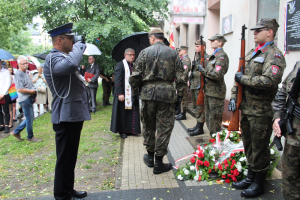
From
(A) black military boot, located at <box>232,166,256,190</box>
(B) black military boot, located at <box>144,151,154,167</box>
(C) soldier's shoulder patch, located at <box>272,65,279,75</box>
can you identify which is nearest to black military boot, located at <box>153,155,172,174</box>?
(B) black military boot, located at <box>144,151,154,167</box>

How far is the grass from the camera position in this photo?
389 centimetres

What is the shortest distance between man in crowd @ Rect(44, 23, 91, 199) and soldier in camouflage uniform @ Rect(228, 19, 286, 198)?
199cm

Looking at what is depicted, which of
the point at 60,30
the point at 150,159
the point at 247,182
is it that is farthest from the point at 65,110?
the point at 247,182

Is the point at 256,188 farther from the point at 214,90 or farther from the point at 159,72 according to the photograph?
the point at 214,90

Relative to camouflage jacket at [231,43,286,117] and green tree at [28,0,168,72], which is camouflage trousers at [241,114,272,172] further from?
green tree at [28,0,168,72]

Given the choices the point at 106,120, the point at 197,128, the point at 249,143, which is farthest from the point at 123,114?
the point at 249,143

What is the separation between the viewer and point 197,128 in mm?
6445

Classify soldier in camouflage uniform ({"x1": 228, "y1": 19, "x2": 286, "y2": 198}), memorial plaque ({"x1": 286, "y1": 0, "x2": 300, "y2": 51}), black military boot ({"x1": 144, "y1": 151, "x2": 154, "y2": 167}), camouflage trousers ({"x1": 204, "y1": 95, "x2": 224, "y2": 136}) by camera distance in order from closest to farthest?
1. soldier in camouflage uniform ({"x1": 228, "y1": 19, "x2": 286, "y2": 198})
2. black military boot ({"x1": 144, "y1": 151, "x2": 154, "y2": 167})
3. memorial plaque ({"x1": 286, "y1": 0, "x2": 300, "y2": 51})
4. camouflage trousers ({"x1": 204, "y1": 95, "x2": 224, "y2": 136})

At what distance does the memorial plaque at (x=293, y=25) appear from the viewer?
456 centimetres

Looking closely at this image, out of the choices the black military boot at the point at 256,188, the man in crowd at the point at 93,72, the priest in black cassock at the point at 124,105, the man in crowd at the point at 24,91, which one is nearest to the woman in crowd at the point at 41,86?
the man in crowd at the point at 93,72

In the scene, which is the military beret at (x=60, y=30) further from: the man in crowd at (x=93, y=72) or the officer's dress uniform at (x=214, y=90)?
the man in crowd at (x=93, y=72)

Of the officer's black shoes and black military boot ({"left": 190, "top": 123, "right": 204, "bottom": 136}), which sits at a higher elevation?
black military boot ({"left": 190, "top": 123, "right": 204, "bottom": 136})

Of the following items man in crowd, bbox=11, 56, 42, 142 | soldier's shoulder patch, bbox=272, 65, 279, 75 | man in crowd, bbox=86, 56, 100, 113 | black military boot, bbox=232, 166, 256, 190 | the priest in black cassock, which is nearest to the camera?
soldier's shoulder patch, bbox=272, 65, 279, 75

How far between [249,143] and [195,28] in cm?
1077
